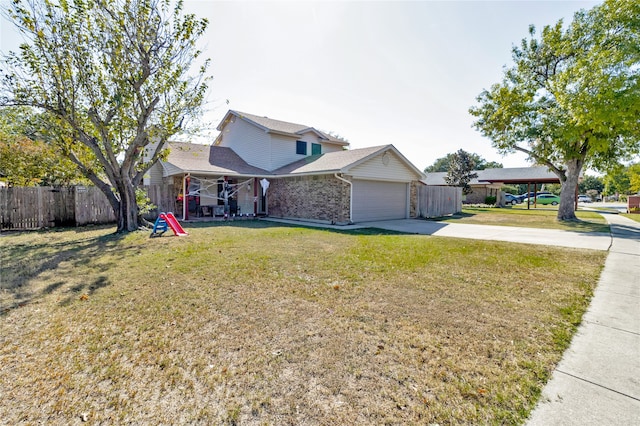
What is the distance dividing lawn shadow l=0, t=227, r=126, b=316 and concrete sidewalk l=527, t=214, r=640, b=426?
5974 millimetres

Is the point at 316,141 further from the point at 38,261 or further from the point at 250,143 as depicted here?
the point at 38,261

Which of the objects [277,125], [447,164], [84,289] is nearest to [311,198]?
[277,125]

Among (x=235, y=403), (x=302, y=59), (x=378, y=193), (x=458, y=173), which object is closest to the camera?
(x=235, y=403)

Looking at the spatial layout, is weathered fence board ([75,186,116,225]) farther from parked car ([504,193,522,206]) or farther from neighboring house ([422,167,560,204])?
parked car ([504,193,522,206])

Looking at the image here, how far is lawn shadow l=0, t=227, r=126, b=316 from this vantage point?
14.6 ft

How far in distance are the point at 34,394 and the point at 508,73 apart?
23.6 m

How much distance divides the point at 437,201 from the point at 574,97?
28.3 feet

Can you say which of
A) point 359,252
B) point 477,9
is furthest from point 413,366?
point 477,9

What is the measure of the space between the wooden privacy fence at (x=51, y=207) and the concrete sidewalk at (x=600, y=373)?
15845 millimetres

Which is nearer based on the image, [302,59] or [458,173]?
[302,59]

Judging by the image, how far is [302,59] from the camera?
458 inches

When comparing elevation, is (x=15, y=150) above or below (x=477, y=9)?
below

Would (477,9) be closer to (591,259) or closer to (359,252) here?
(591,259)

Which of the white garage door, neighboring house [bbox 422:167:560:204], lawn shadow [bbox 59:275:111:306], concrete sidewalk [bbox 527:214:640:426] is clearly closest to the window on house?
the white garage door
